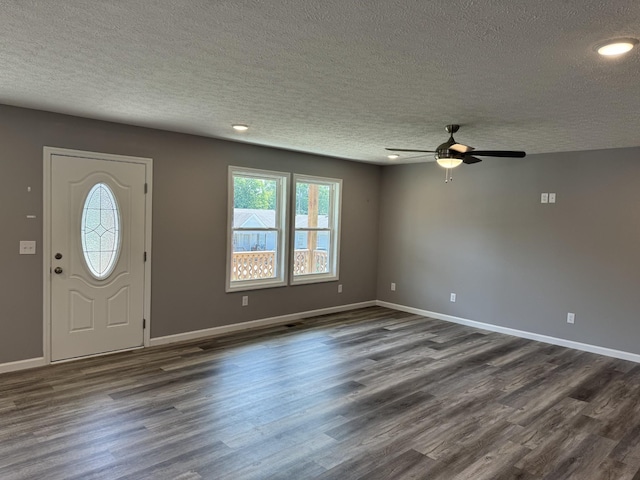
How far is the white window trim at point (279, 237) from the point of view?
5.49 metres

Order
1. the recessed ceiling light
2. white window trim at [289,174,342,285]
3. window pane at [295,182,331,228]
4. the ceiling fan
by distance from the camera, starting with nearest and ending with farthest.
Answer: the recessed ceiling light → the ceiling fan → window pane at [295,182,331,228] → white window trim at [289,174,342,285]

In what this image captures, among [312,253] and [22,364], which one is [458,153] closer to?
[312,253]

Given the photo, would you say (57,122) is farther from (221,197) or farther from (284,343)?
(284,343)

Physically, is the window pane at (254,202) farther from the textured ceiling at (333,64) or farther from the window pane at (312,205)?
the textured ceiling at (333,64)

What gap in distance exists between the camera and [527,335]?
18.8ft

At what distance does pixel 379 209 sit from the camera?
7.45m

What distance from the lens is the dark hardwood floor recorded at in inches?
104

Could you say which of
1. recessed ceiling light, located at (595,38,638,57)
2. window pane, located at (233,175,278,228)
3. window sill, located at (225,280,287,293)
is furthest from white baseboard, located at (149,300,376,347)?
recessed ceiling light, located at (595,38,638,57)

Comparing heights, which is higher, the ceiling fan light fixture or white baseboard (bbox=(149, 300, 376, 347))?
the ceiling fan light fixture

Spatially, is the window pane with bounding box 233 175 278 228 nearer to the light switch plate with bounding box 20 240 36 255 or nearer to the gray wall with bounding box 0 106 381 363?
the gray wall with bounding box 0 106 381 363

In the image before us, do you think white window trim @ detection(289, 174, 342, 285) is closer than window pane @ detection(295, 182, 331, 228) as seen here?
No

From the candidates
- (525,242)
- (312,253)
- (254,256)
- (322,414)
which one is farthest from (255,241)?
(525,242)

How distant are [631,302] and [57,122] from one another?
248 inches

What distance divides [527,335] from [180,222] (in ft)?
15.2
